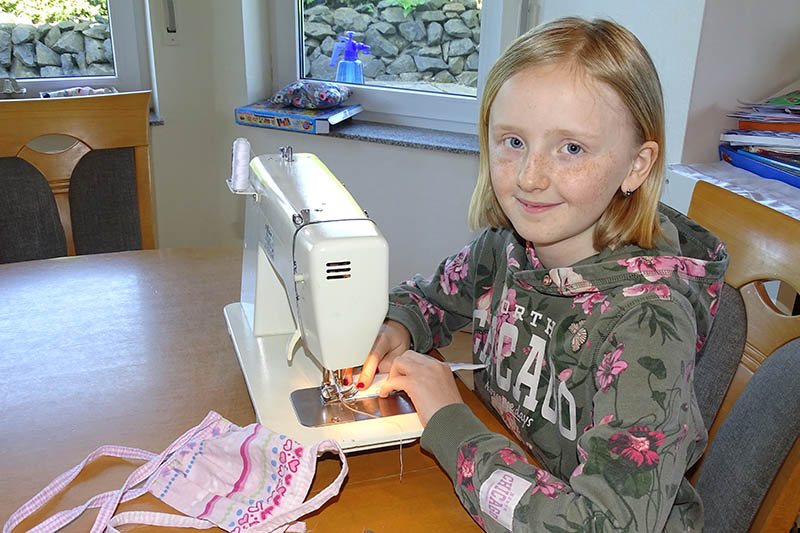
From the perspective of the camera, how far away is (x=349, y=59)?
2.83 m

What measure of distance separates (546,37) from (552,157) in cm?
15

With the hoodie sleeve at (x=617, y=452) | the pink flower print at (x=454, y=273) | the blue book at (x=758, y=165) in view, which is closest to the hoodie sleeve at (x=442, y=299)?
the pink flower print at (x=454, y=273)

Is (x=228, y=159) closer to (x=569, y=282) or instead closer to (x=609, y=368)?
(x=569, y=282)

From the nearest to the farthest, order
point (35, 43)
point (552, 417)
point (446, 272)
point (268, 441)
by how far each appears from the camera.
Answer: point (268, 441) → point (552, 417) → point (446, 272) → point (35, 43)

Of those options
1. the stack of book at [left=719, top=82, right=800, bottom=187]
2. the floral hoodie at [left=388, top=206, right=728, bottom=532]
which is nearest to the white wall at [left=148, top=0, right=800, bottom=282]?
the stack of book at [left=719, top=82, right=800, bottom=187]

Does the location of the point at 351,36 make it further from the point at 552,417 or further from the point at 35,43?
the point at 552,417

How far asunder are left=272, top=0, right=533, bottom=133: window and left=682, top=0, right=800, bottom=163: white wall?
3.01 feet

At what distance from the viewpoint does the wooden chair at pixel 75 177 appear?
1725 mm

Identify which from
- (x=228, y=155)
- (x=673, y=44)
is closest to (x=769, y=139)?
(x=673, y=44)

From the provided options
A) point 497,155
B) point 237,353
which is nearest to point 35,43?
point 237,353

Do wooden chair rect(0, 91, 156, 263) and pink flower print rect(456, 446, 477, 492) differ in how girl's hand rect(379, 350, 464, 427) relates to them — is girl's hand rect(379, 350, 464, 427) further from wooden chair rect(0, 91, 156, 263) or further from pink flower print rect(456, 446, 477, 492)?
wooden chair rect(0, 91, 156, 263)

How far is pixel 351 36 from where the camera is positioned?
9.16 feet

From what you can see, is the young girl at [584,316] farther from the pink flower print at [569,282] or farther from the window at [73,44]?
the window at [73,44]

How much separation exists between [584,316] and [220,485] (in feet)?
1.66
